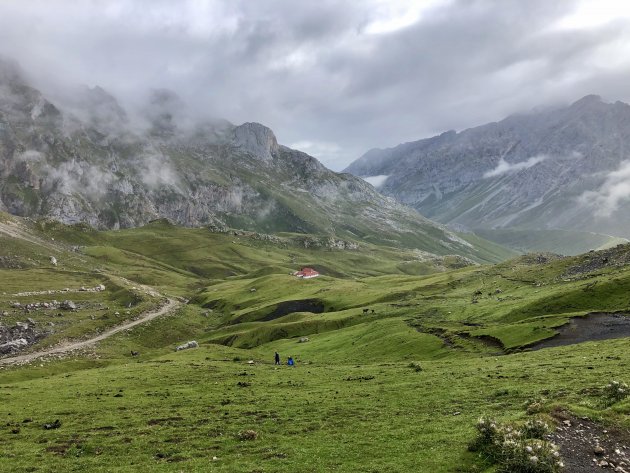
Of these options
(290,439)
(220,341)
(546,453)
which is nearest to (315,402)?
(290,439)

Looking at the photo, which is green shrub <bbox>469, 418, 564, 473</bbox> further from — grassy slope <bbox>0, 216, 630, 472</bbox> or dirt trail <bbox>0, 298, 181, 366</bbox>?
dirt trail <bbox>0, 298, 181, 366</bbox>

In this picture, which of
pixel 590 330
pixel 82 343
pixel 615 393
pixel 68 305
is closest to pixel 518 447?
pixel 615 393

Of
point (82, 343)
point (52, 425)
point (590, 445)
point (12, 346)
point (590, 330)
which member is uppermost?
point (12, 346)

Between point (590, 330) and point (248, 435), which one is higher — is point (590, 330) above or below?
below

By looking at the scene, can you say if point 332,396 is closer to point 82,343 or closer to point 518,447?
point 518,447

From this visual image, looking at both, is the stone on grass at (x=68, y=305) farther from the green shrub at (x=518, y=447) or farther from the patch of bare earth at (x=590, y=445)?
the patch of bare earth at (x=590, y=445)

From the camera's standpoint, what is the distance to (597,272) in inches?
4018

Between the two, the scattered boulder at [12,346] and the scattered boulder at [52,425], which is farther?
the scattered boulder at [12,346]

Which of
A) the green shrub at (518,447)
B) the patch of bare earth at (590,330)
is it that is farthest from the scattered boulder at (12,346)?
the green shrub at (518,447)

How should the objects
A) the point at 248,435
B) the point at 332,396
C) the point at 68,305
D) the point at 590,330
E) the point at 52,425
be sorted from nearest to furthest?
1. the point at 248,435
2. the point at 52,425
3. the point at 332,396
4. the point at 590,330
5. the point at 68,305

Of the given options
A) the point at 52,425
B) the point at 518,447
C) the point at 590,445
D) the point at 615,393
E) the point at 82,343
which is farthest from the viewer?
the point at 82,343

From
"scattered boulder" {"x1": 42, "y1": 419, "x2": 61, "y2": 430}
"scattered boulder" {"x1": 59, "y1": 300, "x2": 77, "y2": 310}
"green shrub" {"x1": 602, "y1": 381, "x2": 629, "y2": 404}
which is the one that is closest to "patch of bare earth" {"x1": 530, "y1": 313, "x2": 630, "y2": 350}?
"green shrub" {"x1": 602, "y1": 381, "x2": 629, "y2": 404}

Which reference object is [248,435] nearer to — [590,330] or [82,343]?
[590,330]

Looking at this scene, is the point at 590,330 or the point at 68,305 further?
the point at 68,305
